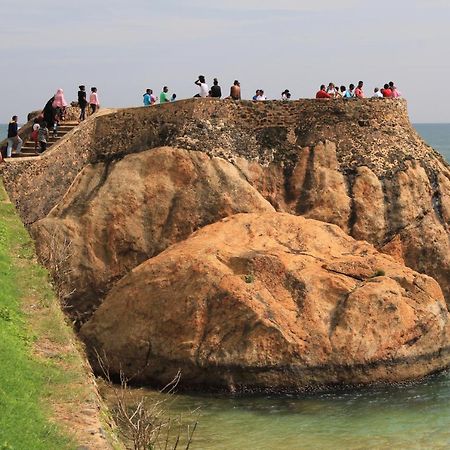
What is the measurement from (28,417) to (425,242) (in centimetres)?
2211

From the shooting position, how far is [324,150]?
34.8 metres

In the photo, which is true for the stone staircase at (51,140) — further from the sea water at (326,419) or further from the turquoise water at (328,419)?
the turquoise water at (328,419)

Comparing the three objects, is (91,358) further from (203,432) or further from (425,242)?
(425,242)

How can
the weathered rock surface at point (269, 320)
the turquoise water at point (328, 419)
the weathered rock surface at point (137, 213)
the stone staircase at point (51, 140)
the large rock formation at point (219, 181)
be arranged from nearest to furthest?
the turquoise water at point (328, 419) → the weathered rock surface at point (269, 320) → the weathered rock surface at point (137, 213) → the large rock formation at point (219, 181) → the stone staircase at point (51, 140)

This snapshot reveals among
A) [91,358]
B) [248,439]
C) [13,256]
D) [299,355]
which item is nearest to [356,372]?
[299,355]

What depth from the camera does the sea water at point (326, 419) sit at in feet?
74.0

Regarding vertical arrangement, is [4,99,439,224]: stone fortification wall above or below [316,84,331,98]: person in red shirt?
below

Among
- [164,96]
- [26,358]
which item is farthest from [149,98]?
[26,358]

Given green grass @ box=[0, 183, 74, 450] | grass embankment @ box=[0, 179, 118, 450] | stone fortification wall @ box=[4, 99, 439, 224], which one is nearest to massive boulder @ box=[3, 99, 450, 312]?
stone fortification wall @ box=[4, 99, 439, 224]

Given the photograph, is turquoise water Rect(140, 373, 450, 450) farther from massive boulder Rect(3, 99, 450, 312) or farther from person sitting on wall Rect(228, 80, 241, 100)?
person sitting on wall Rect(228, 80, 241, 100)

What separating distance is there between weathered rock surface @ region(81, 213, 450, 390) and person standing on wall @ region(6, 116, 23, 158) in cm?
874

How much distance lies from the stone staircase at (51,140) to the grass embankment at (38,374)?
11.9 m

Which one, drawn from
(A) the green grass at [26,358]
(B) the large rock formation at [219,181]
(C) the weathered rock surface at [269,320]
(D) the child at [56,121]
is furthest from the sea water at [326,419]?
(D) the child at [56,121]

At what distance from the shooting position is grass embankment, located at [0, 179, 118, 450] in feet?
46.8
